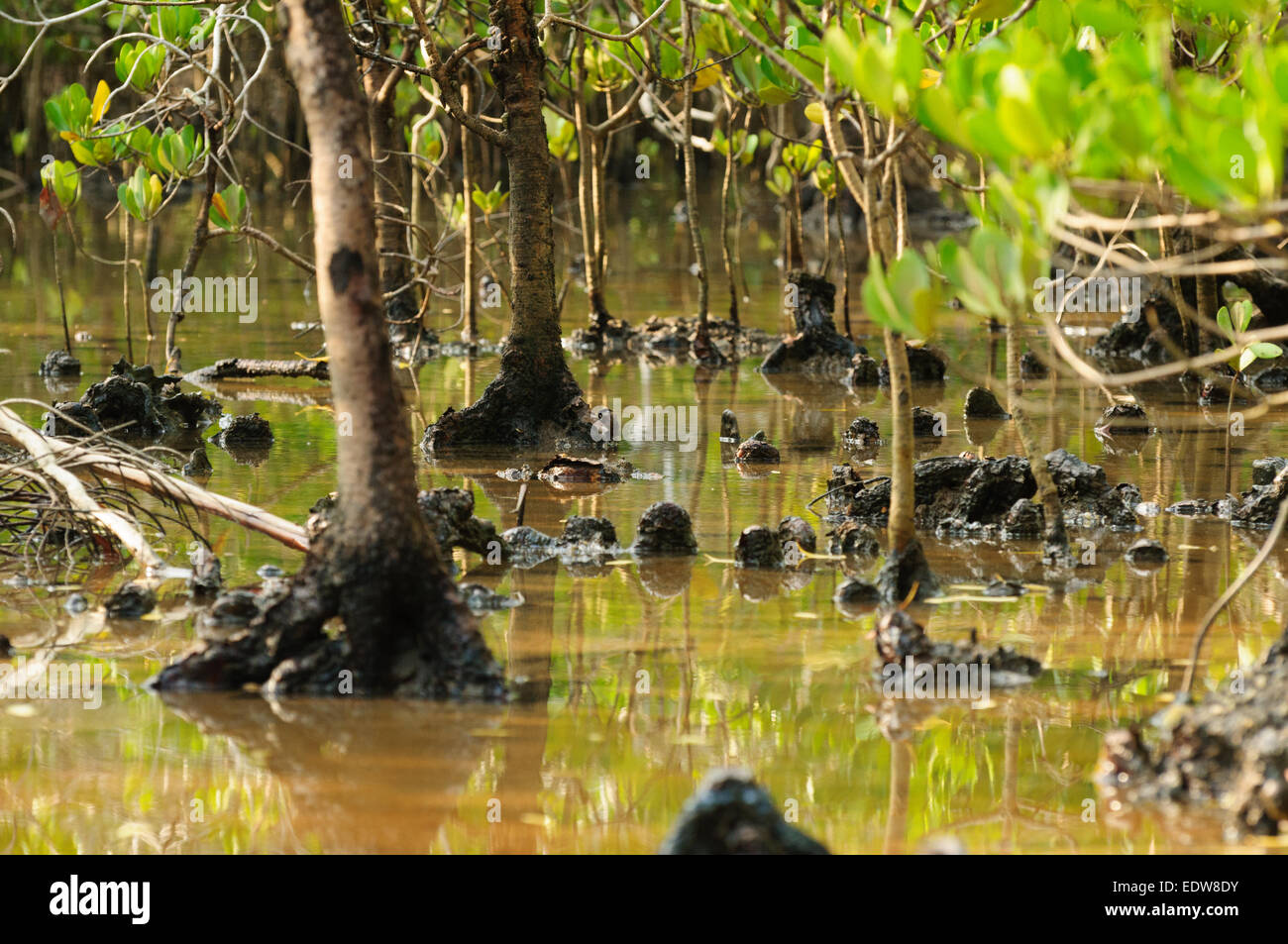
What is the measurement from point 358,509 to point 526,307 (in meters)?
3.87

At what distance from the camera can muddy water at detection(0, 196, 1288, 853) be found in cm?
370

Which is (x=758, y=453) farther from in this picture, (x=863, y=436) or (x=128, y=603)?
(x=128, y=603)

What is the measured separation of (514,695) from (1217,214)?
2387mm

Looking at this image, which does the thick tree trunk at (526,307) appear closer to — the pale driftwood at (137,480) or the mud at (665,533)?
the mud at (665,533)

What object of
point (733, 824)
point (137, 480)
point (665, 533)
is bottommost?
point (733, 824)

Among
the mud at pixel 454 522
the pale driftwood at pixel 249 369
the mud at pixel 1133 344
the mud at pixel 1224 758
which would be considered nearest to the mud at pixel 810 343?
the mud at pixel 1133 344

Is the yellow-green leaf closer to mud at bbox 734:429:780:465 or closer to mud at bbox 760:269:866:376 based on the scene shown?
mud at bbox 734:429:780:465

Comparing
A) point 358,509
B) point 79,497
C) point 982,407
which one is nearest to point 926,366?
point 982,407

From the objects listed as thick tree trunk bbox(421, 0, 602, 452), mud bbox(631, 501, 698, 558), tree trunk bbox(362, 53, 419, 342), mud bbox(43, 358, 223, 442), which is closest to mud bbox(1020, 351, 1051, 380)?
thick tree trunk bbox(421, 0, 602, 452)

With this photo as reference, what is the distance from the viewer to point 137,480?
5781 mm

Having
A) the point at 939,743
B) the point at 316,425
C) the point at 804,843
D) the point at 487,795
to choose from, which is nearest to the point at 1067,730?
the point at 939,743

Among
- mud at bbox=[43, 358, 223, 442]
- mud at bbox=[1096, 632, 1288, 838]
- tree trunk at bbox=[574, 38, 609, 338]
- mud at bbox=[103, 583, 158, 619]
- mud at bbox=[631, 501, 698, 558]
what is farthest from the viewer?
tree trunk at bbox=[574, 38, 609, 338]

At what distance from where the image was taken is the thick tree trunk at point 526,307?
7879 mm

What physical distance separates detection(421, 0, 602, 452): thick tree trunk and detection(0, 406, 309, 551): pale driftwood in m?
2.65
